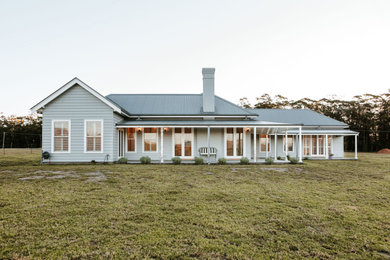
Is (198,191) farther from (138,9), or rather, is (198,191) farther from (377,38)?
(377,38)

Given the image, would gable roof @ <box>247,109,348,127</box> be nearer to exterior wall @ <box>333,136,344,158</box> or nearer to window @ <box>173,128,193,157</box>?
exterior wall @ <box>333,136,344,158</box>

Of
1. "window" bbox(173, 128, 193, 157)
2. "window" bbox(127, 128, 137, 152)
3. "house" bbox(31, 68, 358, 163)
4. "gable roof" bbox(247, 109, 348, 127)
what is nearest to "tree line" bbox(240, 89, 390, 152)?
"gable roof" bbox(247, 109, 348, 127)

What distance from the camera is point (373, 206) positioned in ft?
16.2

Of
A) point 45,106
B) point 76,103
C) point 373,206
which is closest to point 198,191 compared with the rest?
point 373,206

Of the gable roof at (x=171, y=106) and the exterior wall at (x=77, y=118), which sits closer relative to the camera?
the exterior wall at (x=77, y=118)

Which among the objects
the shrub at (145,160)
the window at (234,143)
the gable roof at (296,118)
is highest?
the gable roof at (296,118)

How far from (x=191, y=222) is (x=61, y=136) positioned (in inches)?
495

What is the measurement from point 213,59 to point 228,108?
268 inches

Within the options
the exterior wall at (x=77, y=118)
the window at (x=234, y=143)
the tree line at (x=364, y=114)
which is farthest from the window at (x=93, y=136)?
the tree line at (x=364, y=114)

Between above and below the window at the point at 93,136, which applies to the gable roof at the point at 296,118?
above

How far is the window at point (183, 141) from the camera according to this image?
1489 centimetres

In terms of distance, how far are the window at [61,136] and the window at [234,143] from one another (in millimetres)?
10726

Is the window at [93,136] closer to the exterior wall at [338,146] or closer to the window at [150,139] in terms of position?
the window at [150,139]

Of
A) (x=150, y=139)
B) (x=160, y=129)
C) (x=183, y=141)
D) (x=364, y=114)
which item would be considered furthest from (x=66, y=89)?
(x=364, y=114)
